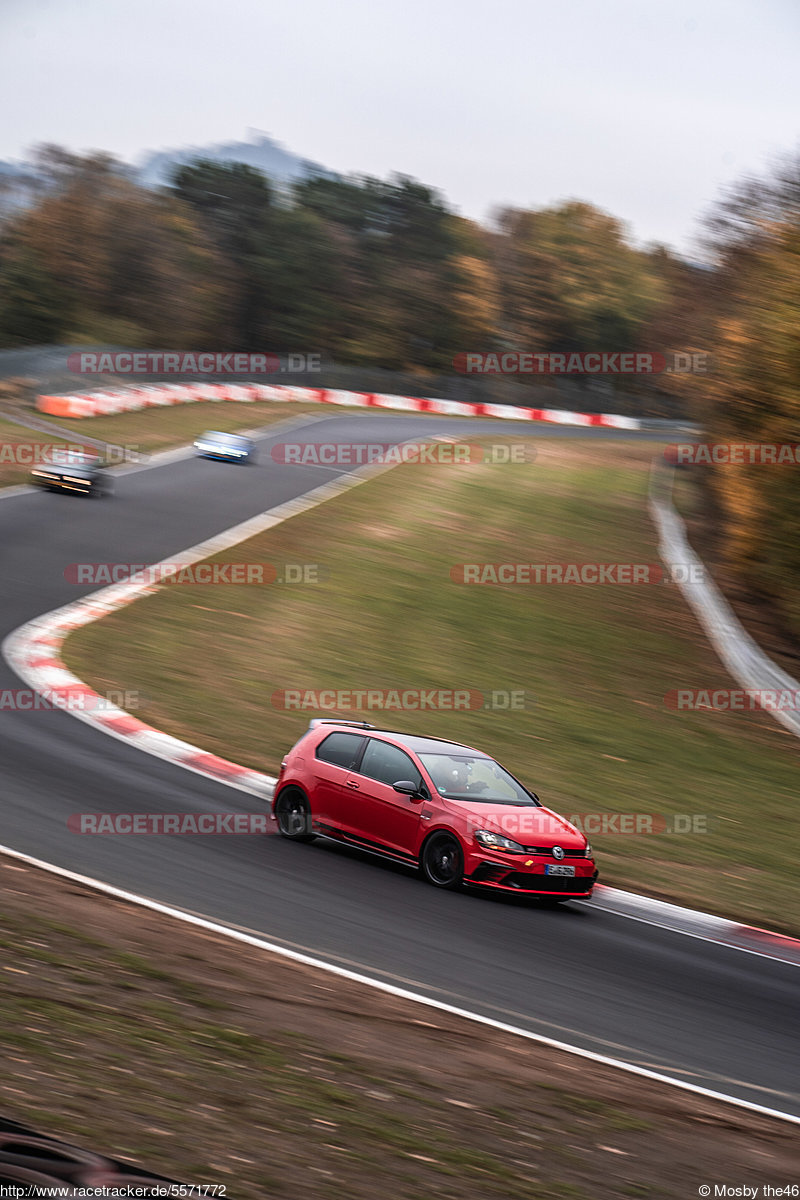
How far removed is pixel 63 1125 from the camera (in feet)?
17.3

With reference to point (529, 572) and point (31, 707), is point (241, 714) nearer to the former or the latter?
point (31, 707)

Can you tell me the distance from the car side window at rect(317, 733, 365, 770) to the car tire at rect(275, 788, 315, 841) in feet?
1.56

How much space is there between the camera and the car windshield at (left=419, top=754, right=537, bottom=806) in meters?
11.8

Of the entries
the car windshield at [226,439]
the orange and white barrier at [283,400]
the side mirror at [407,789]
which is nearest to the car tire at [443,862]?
the side mirror at [407,789]

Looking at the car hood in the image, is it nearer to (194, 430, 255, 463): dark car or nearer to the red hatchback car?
the red hatchback car

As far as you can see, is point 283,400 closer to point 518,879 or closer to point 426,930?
point 518,879

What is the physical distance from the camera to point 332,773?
12.4m

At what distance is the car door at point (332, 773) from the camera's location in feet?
40.0

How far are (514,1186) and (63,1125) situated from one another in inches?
78.2

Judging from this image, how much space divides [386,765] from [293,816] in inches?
45.7

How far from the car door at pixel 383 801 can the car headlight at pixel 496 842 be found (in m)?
0.72

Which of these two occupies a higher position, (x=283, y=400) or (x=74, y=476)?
(x=283, y=400)

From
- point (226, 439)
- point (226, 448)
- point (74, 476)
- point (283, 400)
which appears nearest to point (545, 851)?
point (74, 476)

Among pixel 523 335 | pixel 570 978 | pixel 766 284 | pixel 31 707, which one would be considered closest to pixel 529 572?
pixel 766 284
